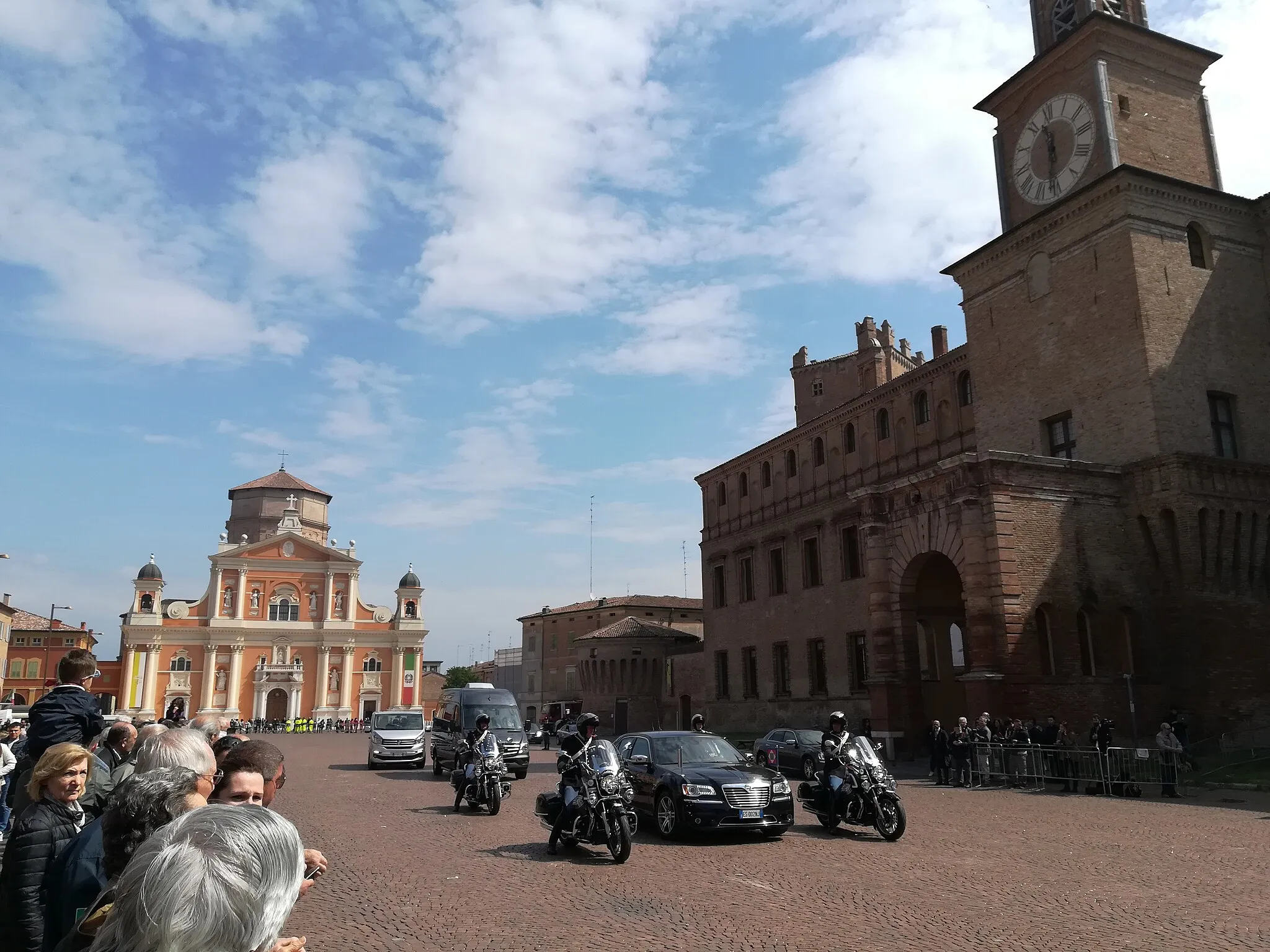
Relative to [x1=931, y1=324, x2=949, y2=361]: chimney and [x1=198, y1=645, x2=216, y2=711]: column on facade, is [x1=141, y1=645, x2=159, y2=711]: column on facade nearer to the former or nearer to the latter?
[x1=198, y1=645, x2=216, y2=711]: column on facade

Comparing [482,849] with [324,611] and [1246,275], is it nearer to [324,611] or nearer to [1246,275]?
[1246,275]

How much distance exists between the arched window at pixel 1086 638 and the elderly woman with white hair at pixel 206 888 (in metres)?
24.7

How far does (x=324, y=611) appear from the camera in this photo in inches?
2677

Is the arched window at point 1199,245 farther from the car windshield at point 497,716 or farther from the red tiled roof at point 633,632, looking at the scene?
the red tiled roof at point 633,632

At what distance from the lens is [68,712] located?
6.00 m

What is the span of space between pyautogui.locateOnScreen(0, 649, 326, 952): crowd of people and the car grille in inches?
275

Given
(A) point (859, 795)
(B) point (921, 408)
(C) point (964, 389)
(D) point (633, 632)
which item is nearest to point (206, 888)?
(A) point (859, 795)

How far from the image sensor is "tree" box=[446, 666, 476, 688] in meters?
117

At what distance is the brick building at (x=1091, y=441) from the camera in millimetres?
22875

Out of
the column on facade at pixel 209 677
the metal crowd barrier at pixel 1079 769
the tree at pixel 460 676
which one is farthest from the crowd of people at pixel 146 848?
the tree at pixel 460 676

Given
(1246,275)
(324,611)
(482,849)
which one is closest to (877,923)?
(482,849)

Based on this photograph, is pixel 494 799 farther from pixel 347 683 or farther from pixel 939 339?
pixel 347 683

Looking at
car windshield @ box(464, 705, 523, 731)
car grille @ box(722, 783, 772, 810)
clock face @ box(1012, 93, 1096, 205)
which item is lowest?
car grille @ box(722, 783, 772, 810)

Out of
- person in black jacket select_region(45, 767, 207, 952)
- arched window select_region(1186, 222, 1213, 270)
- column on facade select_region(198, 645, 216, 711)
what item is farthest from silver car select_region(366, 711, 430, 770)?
column on facade select_region(198, 645, 216, 711)
